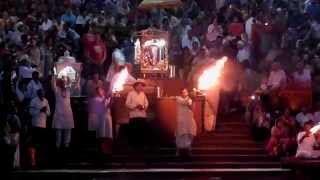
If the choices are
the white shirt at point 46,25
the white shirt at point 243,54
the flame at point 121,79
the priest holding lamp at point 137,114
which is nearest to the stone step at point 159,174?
the priest holding lamp at point 137,114

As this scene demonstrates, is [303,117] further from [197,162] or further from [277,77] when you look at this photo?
[197,162]

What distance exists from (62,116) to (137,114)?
78.6 inches

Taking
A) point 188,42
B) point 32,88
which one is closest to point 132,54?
point 188,42

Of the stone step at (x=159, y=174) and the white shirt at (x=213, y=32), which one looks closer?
the stone step at (x=159, y=174)

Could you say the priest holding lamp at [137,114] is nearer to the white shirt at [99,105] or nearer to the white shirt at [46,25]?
the white shirt at [99,105]

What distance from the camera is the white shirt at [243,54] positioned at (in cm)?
3092

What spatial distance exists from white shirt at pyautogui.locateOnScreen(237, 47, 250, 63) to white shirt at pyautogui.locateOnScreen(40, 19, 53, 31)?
5.97m

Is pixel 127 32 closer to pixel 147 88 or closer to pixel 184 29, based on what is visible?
pixel 184 29

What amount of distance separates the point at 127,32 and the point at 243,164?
339 inches

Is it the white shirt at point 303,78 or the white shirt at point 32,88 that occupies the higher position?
the white shirt at point 303,78

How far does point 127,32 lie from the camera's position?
108 ft

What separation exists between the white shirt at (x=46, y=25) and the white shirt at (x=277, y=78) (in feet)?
23.5

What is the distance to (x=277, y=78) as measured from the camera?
29.0 metres

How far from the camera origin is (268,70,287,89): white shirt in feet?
94.7
